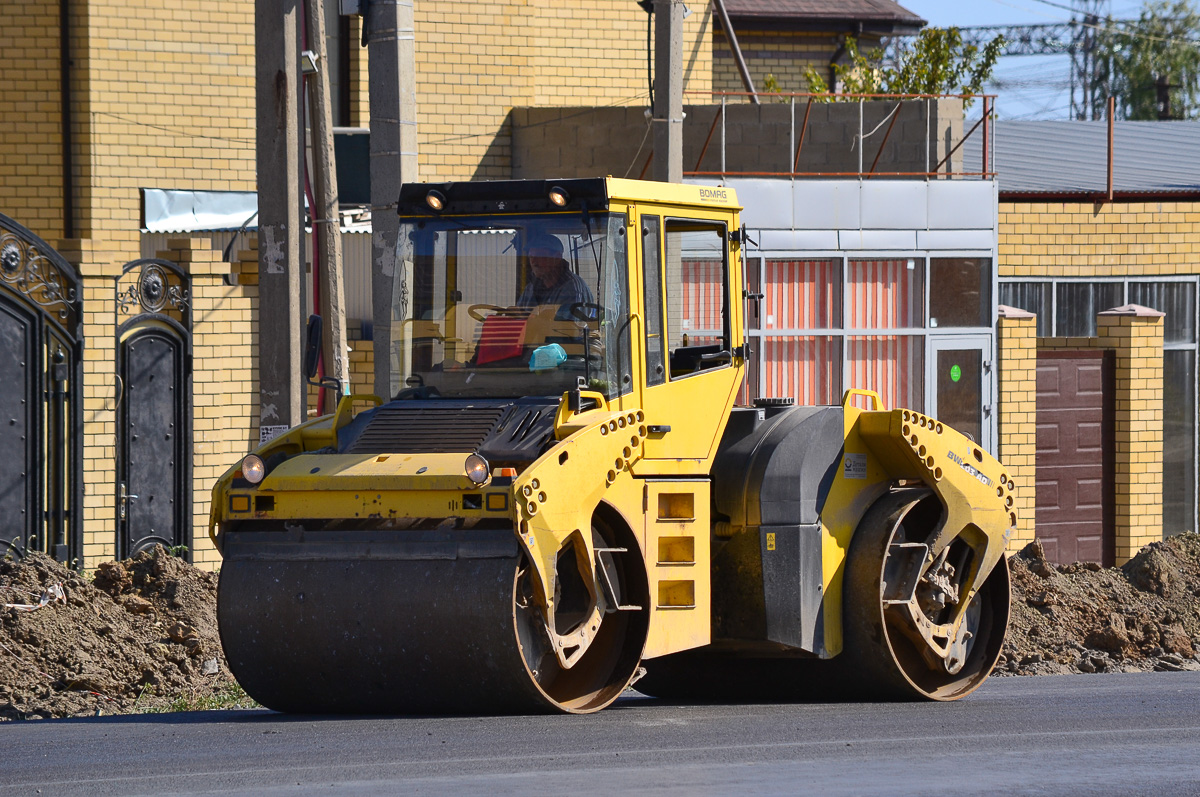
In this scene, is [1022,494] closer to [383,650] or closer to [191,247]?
[191,247]

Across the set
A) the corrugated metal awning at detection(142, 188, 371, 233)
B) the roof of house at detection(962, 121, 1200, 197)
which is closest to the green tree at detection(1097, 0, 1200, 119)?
the roof of house at detection(962, 121, 1200, 197)

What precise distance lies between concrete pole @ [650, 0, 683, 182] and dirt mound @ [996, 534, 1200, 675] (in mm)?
4497

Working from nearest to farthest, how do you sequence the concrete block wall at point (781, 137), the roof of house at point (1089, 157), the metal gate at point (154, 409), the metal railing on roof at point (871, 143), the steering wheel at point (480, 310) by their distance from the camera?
the steering wheel at point (480, 310)
the metal gate at point (154, 409)
the metal railing on roof at point (871, 143)
the concrete block wall at point (781, 137)
the roof of house at point (1089, 157)

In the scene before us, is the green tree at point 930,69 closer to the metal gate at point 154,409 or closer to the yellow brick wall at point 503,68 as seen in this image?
the yellow brick wall at point 503,68

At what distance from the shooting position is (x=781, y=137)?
61.4 feet

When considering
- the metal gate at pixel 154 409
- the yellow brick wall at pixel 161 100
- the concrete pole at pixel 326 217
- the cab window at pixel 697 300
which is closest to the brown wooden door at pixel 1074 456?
the concrete pole at pixel 326 217

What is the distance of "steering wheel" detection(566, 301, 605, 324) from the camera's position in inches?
324

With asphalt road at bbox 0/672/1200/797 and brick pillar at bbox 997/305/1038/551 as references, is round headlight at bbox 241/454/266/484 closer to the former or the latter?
asphalt road at bbox 0/672/1200/797

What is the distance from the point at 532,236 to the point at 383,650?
2.22 m

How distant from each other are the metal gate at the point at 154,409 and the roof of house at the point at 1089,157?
12001 mm

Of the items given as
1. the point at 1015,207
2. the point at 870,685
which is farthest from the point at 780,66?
the point at 870,685

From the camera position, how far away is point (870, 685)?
→ 9289mm

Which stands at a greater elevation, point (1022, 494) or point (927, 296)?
point (927, 296)

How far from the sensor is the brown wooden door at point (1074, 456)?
727 inches
